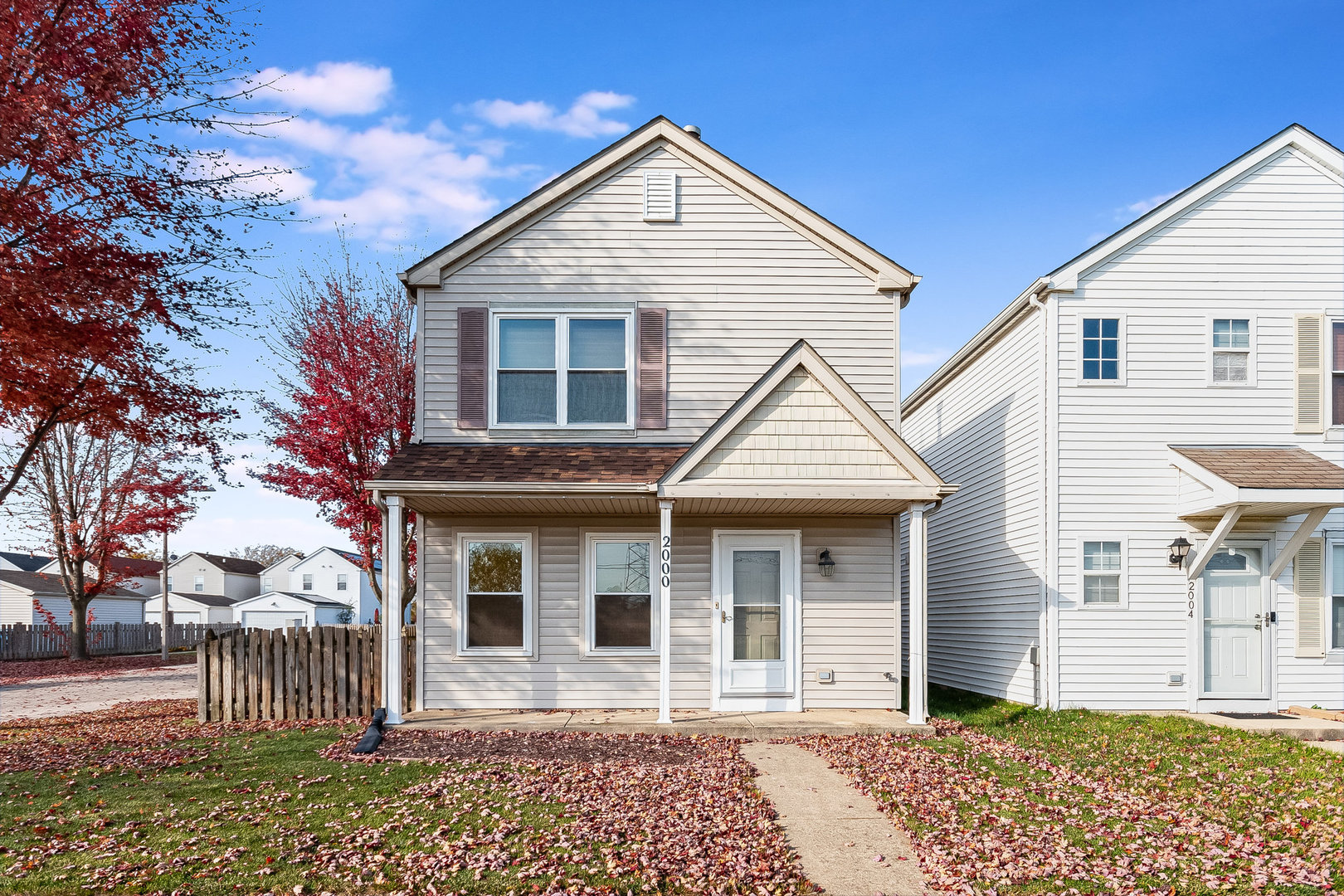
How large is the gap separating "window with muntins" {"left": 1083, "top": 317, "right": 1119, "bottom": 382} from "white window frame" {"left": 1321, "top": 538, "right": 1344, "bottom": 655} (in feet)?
12.1

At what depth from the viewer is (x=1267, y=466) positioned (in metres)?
11.4

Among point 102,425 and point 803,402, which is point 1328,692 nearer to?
point 803,402

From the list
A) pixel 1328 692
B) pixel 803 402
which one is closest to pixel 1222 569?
pixel 1328 692

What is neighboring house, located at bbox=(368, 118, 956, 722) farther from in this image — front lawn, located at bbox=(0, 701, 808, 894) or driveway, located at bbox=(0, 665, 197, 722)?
driveway, located at bbox=(0, 665, 197, 722)

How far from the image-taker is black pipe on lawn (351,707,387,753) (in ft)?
28.6

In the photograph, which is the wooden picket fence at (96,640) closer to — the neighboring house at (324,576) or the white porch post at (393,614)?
the white porch post at (393,614)

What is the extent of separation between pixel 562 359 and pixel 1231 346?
9310mm

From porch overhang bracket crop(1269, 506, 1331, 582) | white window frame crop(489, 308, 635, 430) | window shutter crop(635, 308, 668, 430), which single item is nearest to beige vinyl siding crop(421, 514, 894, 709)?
white window frame crop(489, 308, 635, 430)

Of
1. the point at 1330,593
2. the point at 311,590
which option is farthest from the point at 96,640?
the point at 1330,593

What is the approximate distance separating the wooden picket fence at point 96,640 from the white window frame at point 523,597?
15.6m

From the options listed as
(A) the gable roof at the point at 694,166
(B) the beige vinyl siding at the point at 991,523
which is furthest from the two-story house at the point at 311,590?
(A) the gable roof at the point at 694,166

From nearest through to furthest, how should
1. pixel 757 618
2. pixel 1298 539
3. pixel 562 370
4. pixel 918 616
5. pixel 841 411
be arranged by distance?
pixel 841 411, pixel 918 616, pixel 1298 539, pixel 757 618, pixel 562 370

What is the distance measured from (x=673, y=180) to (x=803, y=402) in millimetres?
3966

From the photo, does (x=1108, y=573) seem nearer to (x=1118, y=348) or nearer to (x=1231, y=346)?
(x=1118, y=348)
